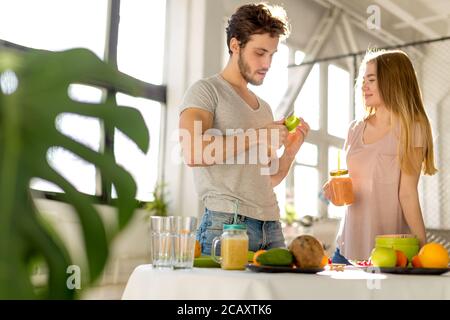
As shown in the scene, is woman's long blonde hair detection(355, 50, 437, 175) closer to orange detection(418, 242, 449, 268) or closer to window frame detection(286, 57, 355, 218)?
orange detection(418, 242, 449, 268)

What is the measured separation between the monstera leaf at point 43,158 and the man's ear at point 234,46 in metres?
1.48

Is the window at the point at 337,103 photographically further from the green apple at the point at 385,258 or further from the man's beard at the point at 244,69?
the green apple at the point at 385,258

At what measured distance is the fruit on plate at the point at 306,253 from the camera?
1241 millimetres

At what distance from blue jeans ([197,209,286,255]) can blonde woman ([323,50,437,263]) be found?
12.6 inches

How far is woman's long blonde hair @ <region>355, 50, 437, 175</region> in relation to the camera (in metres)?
1.85

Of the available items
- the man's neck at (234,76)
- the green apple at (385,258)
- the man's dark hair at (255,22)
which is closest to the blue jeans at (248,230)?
the green apple at (385,258)

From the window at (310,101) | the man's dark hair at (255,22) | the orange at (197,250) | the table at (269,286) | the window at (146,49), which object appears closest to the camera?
the table at (269,286)

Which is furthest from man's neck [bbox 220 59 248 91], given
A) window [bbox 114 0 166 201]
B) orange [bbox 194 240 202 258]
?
window [bbox 114 0 166 201]

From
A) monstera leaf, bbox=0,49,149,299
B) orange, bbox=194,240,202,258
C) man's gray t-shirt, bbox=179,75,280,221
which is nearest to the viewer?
monstera leaf, bbox=0,49,149,299

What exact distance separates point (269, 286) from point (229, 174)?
613mm
